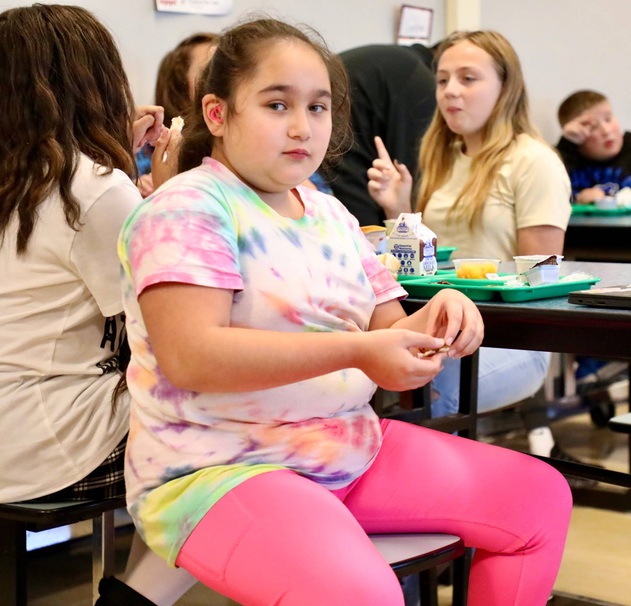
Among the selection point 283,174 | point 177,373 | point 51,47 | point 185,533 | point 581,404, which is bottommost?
point 581,404

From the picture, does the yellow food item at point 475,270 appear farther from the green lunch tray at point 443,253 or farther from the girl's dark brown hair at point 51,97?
the girl's dark brown hair at point 51,97

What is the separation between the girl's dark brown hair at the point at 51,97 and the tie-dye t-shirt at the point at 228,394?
38cm

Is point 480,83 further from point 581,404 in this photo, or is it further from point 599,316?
point 581,404

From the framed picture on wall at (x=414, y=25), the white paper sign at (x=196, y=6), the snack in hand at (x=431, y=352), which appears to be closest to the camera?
the snack in hand at (x=431, y=352)

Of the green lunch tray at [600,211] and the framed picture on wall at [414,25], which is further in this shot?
the framed picture on wall at [414,25]

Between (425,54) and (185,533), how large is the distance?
282 centimetres

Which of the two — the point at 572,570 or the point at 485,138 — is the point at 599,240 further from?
the point at 572,570

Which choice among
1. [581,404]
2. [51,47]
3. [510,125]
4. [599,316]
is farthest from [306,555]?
[581,404]

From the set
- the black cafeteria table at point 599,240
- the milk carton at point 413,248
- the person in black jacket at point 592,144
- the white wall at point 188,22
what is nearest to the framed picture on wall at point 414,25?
the white wall at point 188,22

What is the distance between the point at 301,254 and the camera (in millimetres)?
1252

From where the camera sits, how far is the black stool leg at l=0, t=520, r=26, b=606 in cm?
145

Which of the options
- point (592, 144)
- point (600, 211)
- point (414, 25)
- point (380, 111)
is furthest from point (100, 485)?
point (592, 144)

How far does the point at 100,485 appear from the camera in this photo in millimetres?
1489

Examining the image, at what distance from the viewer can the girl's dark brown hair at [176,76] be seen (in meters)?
2.92
